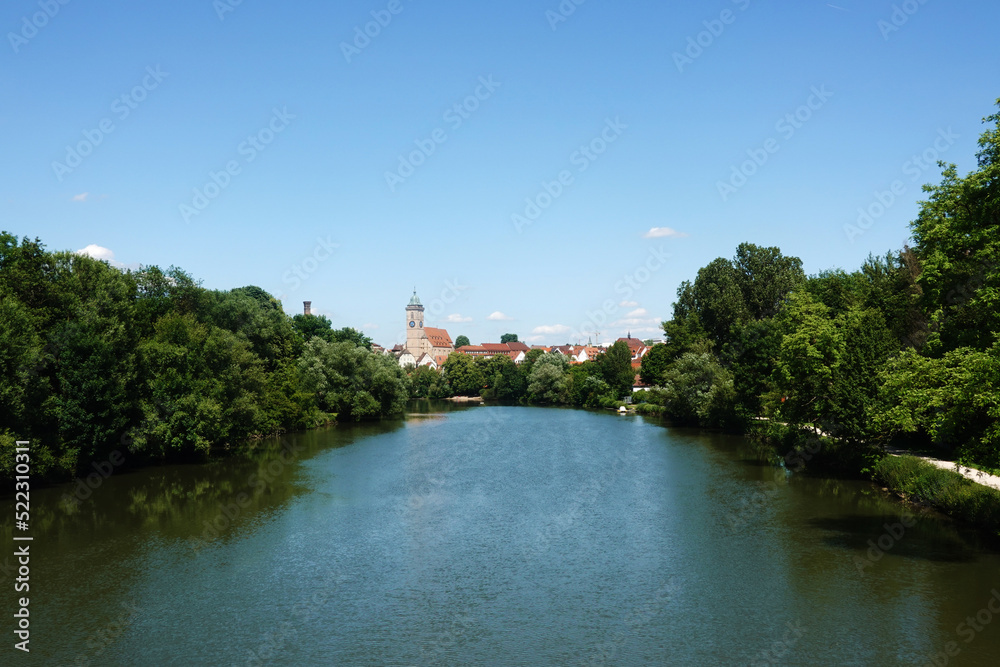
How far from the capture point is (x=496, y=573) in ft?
63.1

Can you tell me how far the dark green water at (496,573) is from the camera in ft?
48.2

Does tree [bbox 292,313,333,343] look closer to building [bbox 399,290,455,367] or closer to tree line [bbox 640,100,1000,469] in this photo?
tree line [bbox 640,100,1000,469]

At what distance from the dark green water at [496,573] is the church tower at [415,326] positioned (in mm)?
136818

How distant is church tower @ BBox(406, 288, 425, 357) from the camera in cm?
17025

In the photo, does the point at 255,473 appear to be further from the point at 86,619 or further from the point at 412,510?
the point at 86,619

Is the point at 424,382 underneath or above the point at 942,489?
above

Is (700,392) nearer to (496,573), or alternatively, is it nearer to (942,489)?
(942,489)

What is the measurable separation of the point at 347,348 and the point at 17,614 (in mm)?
42271

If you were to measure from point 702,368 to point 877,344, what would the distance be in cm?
2514

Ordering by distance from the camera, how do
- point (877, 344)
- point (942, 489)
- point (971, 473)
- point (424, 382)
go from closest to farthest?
point (942, 489) → point (971, 473) → point (877, 344) → point (424, 382)

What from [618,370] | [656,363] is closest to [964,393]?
[656,363]

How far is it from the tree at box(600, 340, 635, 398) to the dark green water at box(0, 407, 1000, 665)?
44.0 m

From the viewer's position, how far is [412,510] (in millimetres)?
26312

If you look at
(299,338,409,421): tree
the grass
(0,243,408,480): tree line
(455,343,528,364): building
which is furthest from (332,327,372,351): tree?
(455,343,528,364): building
